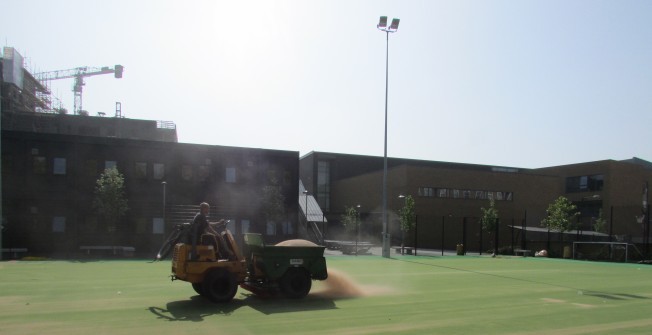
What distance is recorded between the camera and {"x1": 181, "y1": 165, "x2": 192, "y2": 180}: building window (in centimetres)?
4291

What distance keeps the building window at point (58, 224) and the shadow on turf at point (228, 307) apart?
1184 inches

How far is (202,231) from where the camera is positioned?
12.2 m

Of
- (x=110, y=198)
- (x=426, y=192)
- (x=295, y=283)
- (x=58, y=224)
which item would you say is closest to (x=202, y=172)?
(x=110, y=198)

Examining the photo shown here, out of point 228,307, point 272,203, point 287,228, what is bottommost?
point 287,228

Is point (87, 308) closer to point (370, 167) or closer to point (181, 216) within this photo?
point (181, 216)

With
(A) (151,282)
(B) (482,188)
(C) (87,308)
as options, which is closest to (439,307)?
(C) (87,308)

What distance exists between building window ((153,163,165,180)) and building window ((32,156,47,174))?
789 cm

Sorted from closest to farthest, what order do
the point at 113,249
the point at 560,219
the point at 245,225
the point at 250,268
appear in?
the point at 250,268 → the point at 113,249 → the point at 245,225 → the point at 560,219

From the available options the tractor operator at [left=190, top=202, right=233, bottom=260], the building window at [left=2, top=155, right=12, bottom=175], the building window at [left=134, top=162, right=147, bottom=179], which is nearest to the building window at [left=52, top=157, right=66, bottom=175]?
the building window at [left=2, top=155, right=12, bottom=175]

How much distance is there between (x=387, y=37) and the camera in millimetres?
34000

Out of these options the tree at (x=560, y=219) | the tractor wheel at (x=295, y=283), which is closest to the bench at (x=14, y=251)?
the tractor wheel at (x=295, y=283)

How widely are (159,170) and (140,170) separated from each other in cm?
147

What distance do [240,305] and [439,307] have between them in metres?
4.70

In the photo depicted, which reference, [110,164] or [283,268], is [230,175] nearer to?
[110,164]
